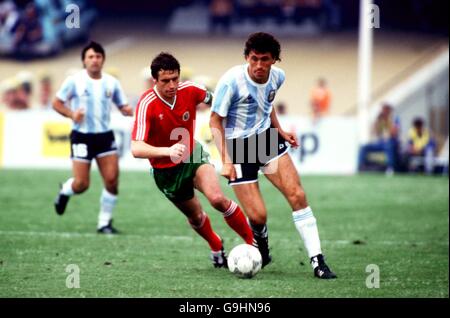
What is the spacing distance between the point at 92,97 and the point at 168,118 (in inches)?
141

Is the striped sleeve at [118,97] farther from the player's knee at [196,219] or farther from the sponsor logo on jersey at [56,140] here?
the sponsor logo on jersey at [56,140]

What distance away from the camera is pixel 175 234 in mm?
13266

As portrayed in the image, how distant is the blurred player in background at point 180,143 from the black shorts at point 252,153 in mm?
256

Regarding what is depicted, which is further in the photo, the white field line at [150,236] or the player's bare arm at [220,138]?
the white field line at [150,236]

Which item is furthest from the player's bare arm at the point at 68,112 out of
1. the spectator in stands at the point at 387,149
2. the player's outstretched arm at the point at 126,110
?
the spectator in stands at the point at 387,149

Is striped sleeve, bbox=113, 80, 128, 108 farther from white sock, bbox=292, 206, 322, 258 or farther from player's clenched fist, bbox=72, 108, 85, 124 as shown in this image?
white sock, bbox=292, 206, 322, 258

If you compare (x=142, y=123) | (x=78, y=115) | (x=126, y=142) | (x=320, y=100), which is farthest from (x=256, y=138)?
(x=320, y=100)

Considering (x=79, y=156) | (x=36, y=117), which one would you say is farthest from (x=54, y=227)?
(x=36, y=117)

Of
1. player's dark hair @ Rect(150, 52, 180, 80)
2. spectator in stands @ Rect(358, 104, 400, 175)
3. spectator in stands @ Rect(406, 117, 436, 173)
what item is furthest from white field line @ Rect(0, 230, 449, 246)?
spectator in stands @ Rect(406, 117, 436, 173)

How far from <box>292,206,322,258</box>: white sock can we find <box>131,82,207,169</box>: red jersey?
4.22 ft

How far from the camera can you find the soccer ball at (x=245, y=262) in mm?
9195

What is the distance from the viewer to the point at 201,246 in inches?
473

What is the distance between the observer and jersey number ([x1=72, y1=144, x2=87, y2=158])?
13.0m
